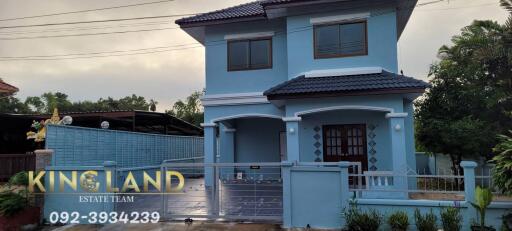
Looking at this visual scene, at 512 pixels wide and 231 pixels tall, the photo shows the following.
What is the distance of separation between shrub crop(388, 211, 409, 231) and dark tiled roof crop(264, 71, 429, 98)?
13.1ft

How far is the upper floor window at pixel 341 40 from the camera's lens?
1155cm

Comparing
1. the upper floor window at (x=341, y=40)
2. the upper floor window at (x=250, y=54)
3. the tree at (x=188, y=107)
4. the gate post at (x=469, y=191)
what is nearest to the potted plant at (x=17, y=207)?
the upper floor window at (x=250, y=54)

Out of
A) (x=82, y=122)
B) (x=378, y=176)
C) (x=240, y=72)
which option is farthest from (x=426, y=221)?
(x=82, y=122)

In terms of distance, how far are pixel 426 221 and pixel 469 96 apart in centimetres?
720

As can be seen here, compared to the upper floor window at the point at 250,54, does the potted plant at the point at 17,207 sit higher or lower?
lower

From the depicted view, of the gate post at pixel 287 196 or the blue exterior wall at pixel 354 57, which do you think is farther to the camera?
the blue exterior wall at pixel 354 57

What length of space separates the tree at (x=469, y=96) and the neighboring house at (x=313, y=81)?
1393mm

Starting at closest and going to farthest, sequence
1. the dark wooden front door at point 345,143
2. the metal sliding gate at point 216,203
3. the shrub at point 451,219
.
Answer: the shrub at point 451,219, the metal sliding gate at point 216,203, the dark wooden front door at point 345,143

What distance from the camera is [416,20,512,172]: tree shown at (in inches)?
440

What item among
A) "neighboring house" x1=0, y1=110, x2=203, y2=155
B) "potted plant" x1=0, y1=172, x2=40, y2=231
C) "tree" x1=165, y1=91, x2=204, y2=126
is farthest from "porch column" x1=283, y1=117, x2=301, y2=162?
"tree" x1=165, y1=91, x2=204, y2=126

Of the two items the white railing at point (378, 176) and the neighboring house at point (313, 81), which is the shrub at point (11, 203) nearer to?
the neighboring house at point (313, 81)

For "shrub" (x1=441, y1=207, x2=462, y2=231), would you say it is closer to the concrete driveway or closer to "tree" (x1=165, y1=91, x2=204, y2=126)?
the concrete driveway

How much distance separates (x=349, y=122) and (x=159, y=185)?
6259 millimetres

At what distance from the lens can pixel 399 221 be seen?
6797 millimetres
